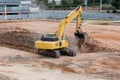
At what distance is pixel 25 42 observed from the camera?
92.1 ft

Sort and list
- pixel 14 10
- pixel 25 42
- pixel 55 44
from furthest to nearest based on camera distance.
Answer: pixel 14 10 → pixel 25 42 → pixel 55 44

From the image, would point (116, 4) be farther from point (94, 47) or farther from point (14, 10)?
point (94, 47)

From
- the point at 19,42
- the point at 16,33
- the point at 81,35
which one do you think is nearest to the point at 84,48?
the point at 81,35

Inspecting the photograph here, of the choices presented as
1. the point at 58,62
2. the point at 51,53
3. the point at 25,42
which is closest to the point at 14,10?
the point at 25,42

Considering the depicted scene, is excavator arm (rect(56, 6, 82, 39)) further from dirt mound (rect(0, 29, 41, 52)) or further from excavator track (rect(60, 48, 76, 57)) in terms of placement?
dirt mound (rect(0, 29, 41, 52))

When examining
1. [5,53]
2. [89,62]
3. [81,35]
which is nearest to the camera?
[89,62]

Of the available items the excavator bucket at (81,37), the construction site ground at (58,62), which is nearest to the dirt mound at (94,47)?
the construction site ground at (58,62)

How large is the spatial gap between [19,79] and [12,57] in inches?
242

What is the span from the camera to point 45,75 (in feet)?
58.6

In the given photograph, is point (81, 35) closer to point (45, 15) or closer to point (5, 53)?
point (5, 53)

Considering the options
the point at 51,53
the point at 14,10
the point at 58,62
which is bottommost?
the point at 58,62

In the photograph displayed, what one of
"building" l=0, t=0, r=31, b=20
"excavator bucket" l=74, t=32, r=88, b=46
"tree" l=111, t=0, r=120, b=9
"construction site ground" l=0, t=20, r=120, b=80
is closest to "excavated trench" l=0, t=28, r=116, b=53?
"construction site ground" l=0, t=20, r=120, b=80

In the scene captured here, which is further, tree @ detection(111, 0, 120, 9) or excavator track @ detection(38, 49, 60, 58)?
tree @ detection(111, 0, 120, 9)

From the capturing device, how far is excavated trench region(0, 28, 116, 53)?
2653 centimetres
